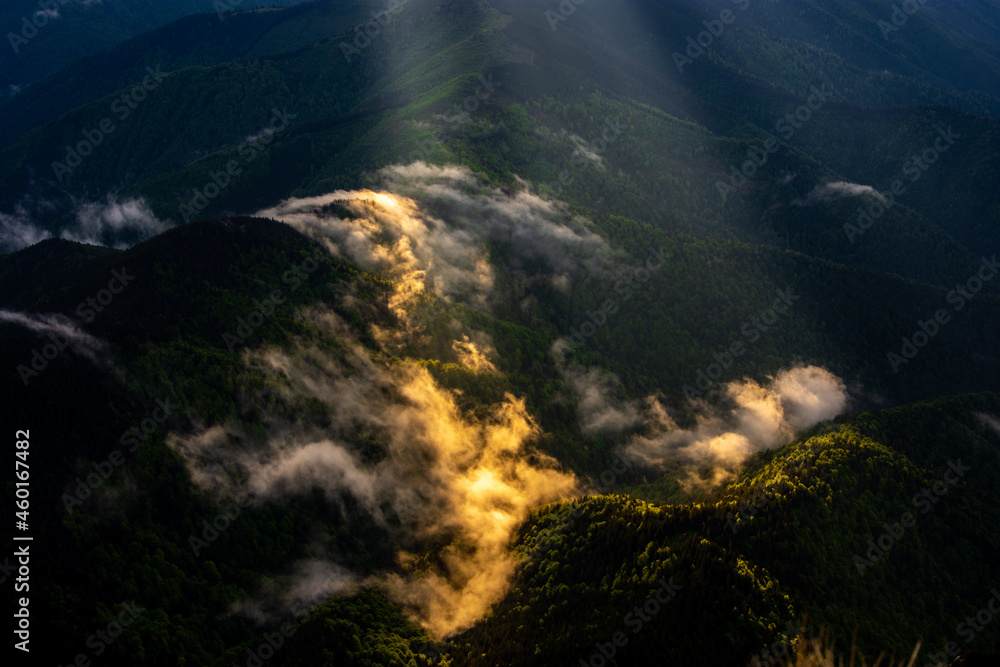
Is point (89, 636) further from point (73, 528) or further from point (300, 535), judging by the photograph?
point (300, 535)

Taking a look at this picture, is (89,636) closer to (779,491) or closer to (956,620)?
(779,491)

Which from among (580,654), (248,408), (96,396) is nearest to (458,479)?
(248,408)

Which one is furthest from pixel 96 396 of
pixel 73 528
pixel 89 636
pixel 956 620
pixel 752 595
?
pixel 956 620

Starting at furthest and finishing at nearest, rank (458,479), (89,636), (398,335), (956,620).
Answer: (398,335), (458,479), (956,620), (89,636)

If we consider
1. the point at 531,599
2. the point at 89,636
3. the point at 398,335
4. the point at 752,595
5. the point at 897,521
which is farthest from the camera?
the point at 398,335

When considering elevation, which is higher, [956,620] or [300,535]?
[956,620]

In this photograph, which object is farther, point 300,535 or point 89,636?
point 300,535

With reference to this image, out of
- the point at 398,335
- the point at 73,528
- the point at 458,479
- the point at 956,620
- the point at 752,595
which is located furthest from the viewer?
the point at 398,335

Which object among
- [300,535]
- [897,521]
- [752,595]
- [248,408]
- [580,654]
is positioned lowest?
[300,535]

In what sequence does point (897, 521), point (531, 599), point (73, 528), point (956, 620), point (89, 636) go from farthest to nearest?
1. point (897, 521)
2. point (956, 620)
3. point (531, 599)
4. point (73, 528)
5. point (89, 636)
